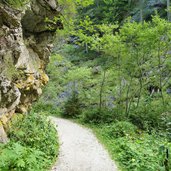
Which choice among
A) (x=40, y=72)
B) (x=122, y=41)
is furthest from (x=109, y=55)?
(x=40, y=72)

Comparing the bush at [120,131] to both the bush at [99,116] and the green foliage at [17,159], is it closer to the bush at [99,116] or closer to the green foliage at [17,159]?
the bush at [99,116]

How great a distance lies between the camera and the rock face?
8.31 meters

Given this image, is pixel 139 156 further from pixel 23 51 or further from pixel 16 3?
pixel 23 51

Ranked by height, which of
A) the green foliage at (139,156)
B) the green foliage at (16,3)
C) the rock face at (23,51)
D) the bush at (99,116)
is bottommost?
the bush at (99,116)

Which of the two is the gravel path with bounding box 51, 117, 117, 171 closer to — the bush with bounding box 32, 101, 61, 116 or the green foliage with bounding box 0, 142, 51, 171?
the green foliage with bounding box 0, 142, 51, 171

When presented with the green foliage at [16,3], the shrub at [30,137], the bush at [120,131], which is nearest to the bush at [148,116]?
the bush at [120,131]

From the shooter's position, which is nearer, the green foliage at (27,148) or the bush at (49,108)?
the green foliage at (27,148)

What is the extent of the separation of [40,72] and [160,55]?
8609mm

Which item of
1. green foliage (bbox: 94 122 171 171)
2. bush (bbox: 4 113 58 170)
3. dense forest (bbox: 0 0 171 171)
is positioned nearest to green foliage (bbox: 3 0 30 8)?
dense forest (bbox: 0 0 171 171)

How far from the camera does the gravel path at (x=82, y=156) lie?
24.6ft

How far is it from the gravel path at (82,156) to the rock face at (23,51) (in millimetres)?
2317

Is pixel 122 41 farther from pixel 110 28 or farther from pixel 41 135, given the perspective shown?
pixel 41 135

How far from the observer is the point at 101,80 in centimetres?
1936

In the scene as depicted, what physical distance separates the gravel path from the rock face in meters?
2.32
